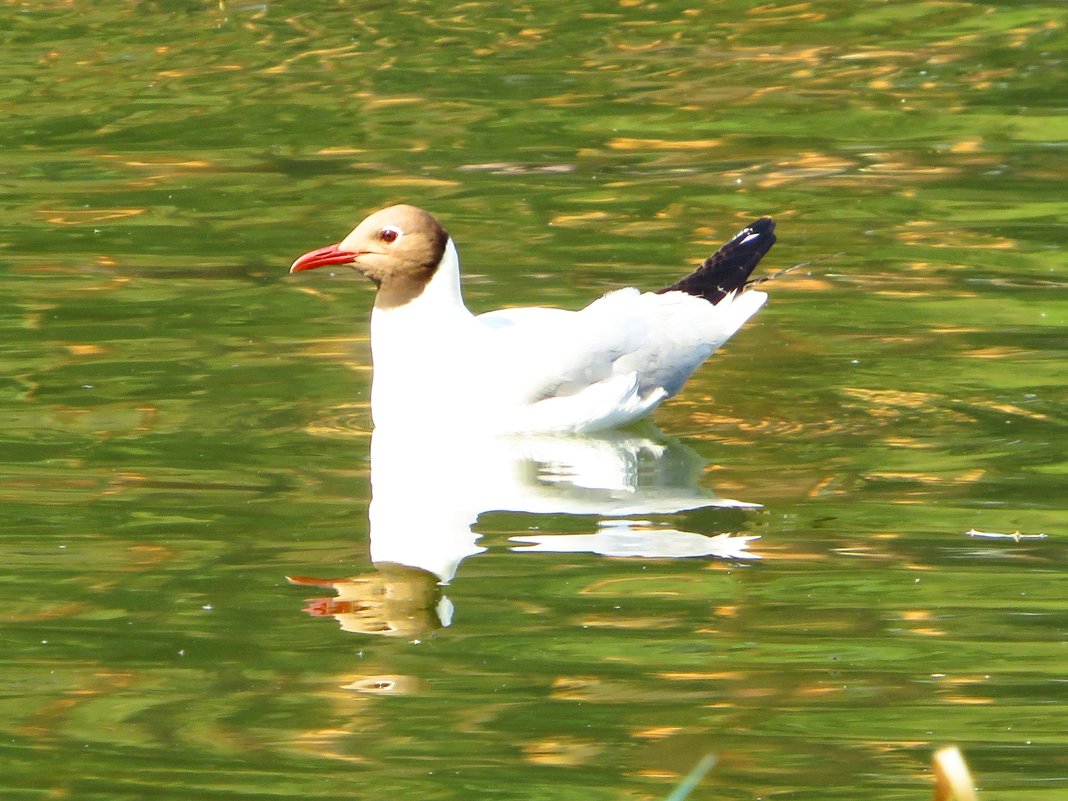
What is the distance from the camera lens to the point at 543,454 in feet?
23.1

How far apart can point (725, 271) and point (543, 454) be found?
52.4 inches

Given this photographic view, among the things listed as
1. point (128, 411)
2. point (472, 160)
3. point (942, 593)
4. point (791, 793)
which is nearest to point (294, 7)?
point (472, 160)

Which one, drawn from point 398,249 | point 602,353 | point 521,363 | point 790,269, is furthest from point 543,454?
point 790,269

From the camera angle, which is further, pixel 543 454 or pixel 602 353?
pixel 602 353

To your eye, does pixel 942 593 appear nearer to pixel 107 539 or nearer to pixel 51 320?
pixel 107 539

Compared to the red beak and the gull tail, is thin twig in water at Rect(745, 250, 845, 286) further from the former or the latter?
the red beak

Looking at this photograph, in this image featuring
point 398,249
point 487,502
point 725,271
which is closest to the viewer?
point 487,502

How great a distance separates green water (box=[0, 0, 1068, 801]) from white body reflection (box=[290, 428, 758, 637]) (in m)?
0.03

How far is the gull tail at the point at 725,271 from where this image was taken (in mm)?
7883

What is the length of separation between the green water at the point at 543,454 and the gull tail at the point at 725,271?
312 mm

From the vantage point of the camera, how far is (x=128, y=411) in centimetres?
736

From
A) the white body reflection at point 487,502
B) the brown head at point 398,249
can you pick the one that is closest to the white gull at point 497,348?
the brown head at point 398,249

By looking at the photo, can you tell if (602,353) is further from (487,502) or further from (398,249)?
(487,502)

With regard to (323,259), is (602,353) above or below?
below
